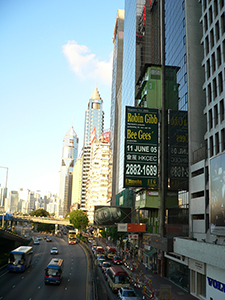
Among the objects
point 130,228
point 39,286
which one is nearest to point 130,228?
point 130,228

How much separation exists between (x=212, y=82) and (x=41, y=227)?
530 ft

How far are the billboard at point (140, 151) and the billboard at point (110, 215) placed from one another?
627 inches

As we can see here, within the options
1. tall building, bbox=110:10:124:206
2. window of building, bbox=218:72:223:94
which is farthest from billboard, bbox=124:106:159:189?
tall building, bbox=110:10:124:206

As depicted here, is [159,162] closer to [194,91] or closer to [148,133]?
[148,133]

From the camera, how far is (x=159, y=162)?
43.4 metres

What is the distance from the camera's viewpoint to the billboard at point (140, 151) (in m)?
39.7

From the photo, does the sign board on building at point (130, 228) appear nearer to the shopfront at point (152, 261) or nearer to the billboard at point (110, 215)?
the shopfront at point (152, 261)

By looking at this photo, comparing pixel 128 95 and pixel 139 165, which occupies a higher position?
pixel 128 95

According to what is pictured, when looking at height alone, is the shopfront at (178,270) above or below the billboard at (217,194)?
below

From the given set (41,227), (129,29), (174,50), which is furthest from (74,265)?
(41,227)

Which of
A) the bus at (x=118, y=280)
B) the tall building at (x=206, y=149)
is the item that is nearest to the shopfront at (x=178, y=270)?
the tall building at (x=206, y=149)

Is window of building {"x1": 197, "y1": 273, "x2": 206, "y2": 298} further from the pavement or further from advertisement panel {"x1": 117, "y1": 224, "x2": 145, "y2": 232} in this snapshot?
advertisement panel {"x1": 117, "y1": 224, "x2": 145, "y2": 232}

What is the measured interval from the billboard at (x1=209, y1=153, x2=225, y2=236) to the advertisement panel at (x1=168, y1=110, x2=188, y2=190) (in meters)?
9.16

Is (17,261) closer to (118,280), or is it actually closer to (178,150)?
(118,280)
